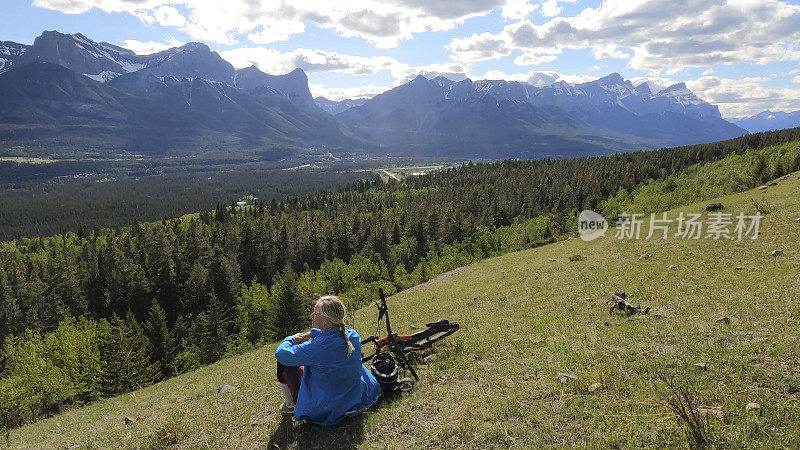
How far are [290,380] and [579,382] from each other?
6966 mm

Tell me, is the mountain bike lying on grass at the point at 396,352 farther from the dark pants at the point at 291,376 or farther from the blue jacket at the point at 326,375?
the dark pants at the point at 291,376

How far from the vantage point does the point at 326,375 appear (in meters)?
8.63

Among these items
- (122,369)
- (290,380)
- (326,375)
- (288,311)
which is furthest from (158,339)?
(326,375)

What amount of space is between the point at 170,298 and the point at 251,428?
7851cm

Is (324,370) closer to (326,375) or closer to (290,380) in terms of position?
(326,375)

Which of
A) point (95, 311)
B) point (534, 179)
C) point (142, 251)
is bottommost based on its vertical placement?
point (95, 311)

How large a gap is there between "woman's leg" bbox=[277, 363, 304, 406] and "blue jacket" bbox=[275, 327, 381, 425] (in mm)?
373

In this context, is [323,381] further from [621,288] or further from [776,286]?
[776,286]

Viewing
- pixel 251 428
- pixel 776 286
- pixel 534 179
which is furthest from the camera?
pixel 534 179

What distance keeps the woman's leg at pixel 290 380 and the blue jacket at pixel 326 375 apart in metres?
0.37

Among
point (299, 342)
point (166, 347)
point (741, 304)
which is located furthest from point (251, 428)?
point (166, 347)

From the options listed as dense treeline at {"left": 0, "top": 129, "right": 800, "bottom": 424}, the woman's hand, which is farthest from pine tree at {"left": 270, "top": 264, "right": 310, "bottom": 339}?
the woman's hand

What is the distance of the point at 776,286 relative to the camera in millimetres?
13930

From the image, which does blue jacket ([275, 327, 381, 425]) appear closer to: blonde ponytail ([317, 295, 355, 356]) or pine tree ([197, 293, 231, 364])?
blonde ponytail ([317, 295, 355, 356])
